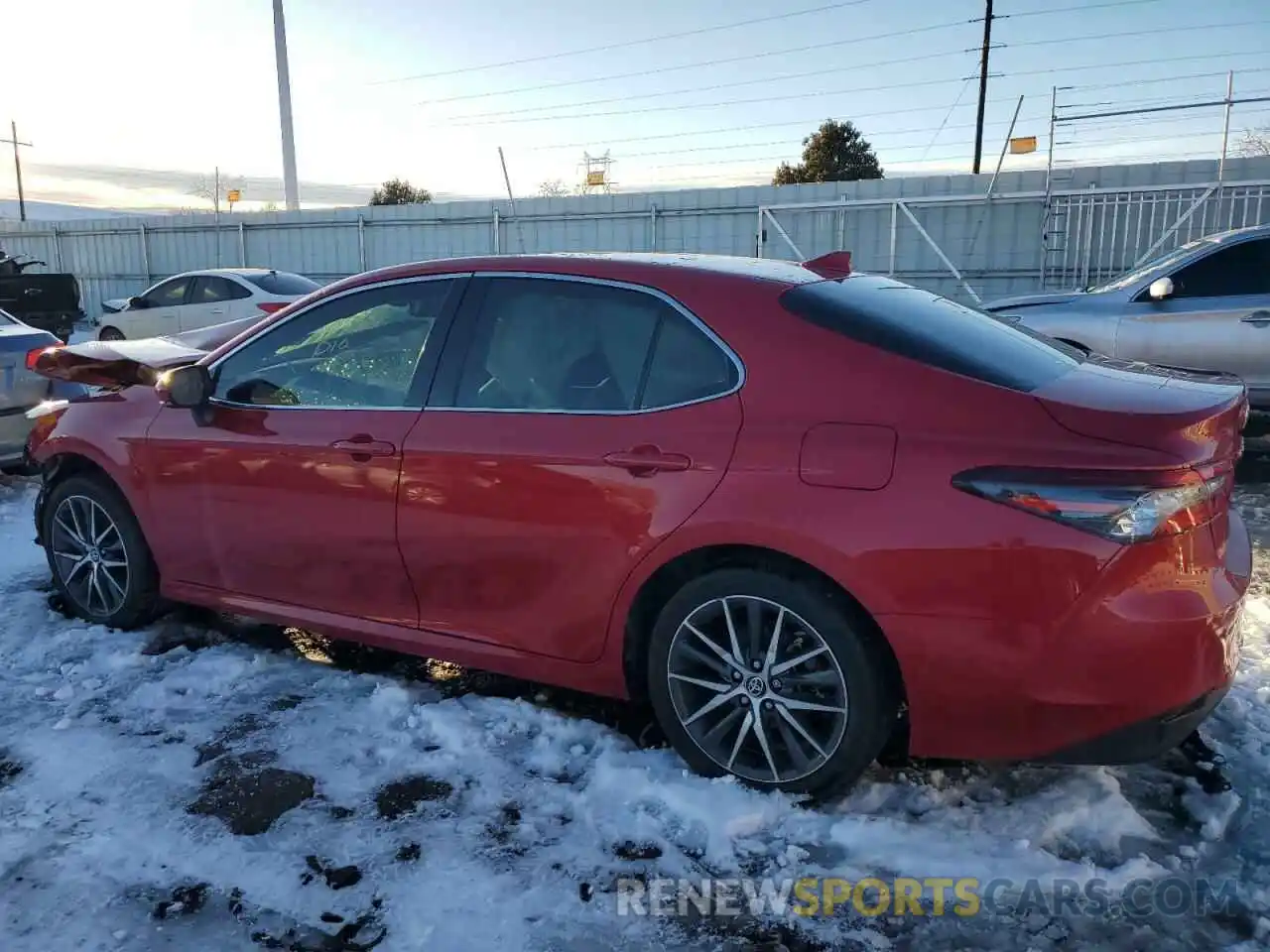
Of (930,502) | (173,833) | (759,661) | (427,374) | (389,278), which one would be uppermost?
(389,278)

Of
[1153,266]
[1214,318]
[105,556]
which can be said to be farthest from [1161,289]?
[105,556]

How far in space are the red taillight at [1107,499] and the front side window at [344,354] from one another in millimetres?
2022

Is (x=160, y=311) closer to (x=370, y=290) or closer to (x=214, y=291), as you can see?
(x=214, y=291)

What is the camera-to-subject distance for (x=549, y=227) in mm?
20281

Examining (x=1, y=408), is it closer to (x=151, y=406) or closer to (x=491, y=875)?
(x=151, y=406)

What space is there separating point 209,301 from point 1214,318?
12.4 meters

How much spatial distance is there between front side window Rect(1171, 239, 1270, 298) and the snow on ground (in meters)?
4.83

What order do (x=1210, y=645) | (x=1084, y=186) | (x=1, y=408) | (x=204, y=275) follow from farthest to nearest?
1. (x=1084, y=186)
2. (x=204, y=275)
3. (x=1, y=408)
4. (x=1210, y=645)

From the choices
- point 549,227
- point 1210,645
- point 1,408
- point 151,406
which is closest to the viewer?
point 1210,645

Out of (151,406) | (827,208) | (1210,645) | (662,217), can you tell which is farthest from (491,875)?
(662,217)

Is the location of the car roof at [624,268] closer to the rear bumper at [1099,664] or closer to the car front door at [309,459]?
the car front door at [309,459]

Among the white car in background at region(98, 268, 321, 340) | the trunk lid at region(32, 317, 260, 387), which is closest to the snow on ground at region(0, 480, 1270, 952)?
the trunk lid at region(32, 317, 260, 387)

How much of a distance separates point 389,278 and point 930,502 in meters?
2.19

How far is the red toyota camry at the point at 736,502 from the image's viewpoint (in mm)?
2484
